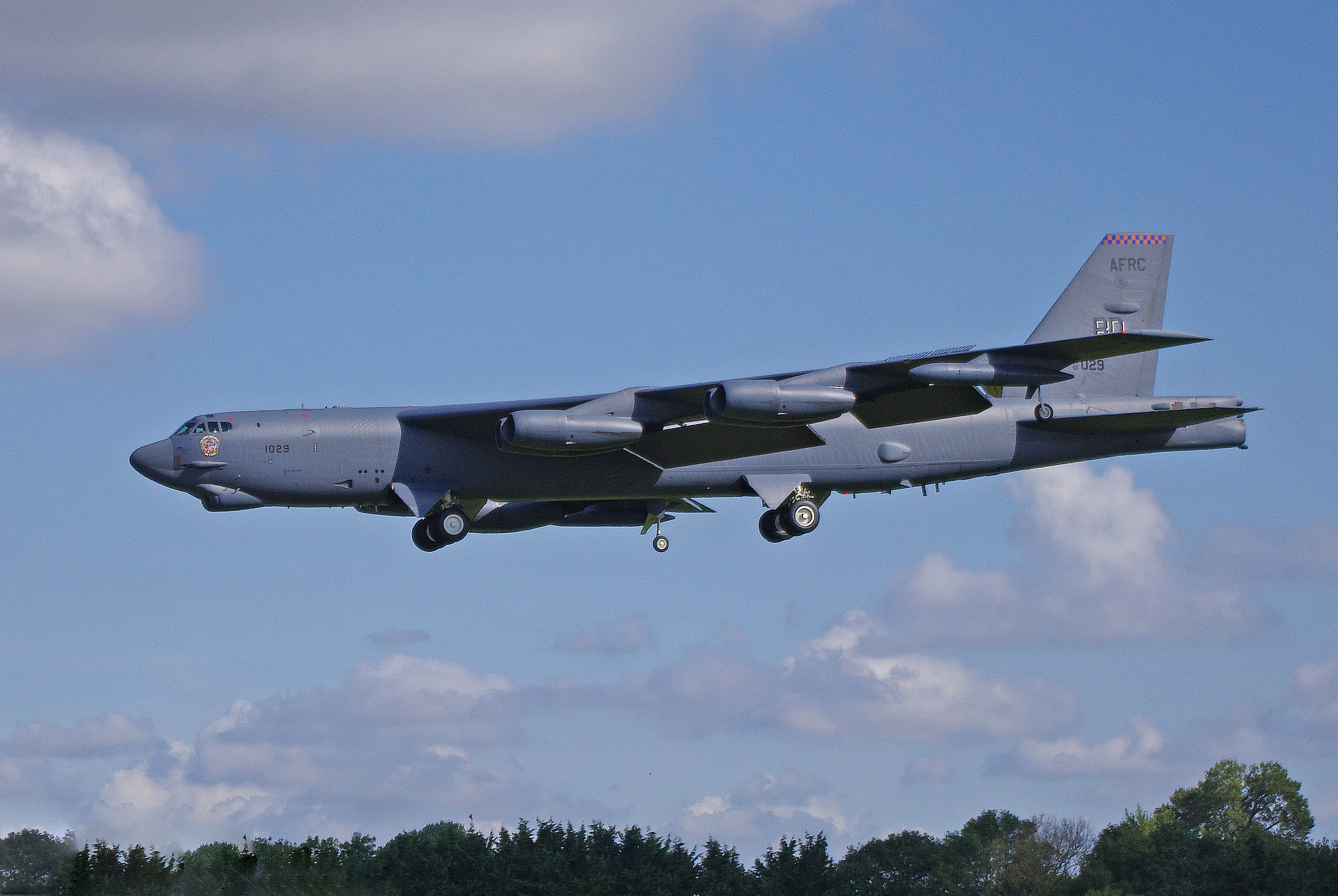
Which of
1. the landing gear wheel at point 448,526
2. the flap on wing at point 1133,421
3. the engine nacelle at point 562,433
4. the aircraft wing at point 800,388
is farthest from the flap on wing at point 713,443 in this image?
the flap on wing at point 1133,421

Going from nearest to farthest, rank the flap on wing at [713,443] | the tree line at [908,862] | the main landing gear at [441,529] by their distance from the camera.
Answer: the main landing gear at [441,529], the flap on wing at [713,443], the tree line at [908,862]

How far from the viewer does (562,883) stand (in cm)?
7281

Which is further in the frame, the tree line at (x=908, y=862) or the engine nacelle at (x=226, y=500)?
the tree line at (x=908, y=862)

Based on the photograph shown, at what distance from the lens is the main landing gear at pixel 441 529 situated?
3416cm

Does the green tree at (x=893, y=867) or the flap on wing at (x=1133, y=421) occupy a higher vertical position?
the flap on wing at (x=1133, y=421)

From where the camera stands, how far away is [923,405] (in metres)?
34.8

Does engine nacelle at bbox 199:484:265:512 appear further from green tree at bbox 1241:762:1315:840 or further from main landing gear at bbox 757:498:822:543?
green tree at bbox 1241:762:1315:840

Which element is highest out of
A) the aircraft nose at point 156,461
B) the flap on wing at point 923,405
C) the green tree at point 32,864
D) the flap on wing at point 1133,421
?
the flap on wing at point 1133,421

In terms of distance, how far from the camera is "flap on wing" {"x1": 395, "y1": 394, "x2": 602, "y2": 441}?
109ft

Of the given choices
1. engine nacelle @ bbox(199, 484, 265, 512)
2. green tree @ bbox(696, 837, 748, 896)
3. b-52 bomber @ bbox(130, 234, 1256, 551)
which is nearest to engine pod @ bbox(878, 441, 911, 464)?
b-52 bomber @ bbox(130, 234, 1256, 551)

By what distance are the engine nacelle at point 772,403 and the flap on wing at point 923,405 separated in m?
2.37

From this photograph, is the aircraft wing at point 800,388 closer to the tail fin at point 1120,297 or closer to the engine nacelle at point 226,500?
the engine nacelle at point 226,500

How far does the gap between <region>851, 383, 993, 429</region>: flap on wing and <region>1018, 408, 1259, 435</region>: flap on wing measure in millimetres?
2456

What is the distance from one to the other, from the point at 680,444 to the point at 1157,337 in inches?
408
